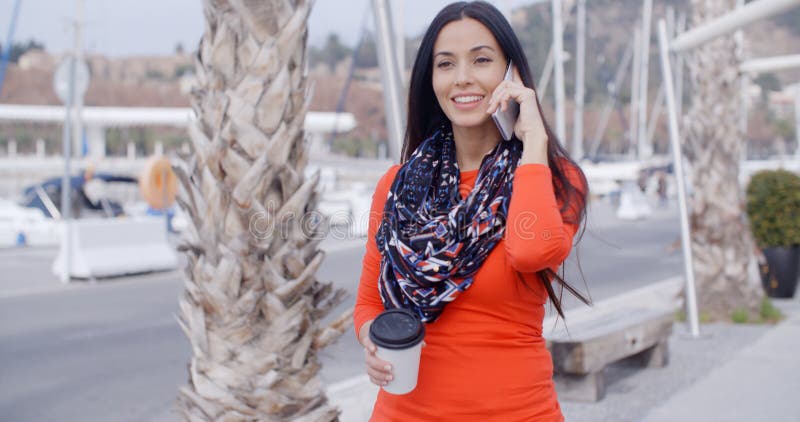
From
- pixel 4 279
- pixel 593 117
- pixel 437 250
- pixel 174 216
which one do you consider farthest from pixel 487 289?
pixel 593 117

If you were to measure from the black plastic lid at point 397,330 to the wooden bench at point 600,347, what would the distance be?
9.64ft

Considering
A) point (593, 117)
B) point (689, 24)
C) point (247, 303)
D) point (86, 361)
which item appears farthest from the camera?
point (593, 117)

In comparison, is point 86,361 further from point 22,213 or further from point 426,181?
point 22,213

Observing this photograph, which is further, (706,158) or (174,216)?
(174,216)

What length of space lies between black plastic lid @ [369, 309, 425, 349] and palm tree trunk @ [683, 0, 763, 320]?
7048 millimetres

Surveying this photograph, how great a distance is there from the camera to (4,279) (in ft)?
42.4

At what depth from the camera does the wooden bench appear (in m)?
5.16

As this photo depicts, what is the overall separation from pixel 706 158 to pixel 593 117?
95.6 meters

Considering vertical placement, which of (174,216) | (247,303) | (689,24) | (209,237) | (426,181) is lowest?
(174,216)

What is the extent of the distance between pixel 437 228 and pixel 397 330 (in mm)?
269

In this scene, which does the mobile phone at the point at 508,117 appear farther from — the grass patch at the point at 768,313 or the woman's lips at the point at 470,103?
the grass patch at the point at 768,313

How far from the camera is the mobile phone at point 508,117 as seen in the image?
6.64 feet

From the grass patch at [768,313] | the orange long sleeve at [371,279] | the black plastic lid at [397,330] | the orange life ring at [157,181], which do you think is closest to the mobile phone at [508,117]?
the orange long sleeve at [371,279]

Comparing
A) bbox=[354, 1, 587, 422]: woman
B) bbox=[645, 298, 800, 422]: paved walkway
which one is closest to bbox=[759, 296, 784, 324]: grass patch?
bbox=[645, 298, 800, 422]: paved walkway
